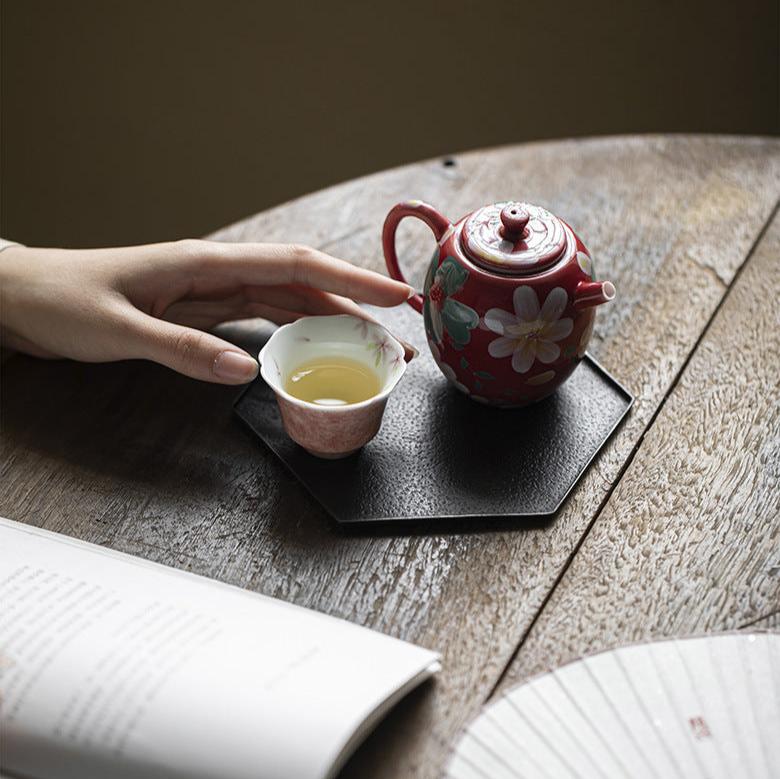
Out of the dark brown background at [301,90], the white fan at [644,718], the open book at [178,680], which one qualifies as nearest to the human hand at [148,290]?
the open book at [178,680]

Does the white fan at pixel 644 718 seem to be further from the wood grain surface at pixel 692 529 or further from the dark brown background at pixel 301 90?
the dark brown background at pixel 301 90

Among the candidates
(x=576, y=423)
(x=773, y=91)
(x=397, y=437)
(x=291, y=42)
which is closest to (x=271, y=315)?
(x=397, y=437)

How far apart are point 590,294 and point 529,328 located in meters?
0.05

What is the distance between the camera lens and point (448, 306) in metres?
0.70

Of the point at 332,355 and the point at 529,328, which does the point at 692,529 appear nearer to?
the point at 529,328

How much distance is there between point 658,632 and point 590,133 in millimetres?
1498

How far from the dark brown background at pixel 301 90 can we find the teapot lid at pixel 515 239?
1.18 metres

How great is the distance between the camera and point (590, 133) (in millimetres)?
1912

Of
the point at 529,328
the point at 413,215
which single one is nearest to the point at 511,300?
the point at 529,328

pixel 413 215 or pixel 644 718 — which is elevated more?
pixel 413 215

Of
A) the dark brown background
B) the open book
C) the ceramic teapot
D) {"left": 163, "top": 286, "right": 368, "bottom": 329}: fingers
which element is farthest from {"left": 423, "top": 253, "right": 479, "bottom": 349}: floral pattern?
the dark brown background

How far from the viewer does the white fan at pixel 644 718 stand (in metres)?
0.53

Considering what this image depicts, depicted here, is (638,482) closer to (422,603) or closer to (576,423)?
(576,423)

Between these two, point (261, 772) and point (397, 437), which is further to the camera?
point (397, 437)
